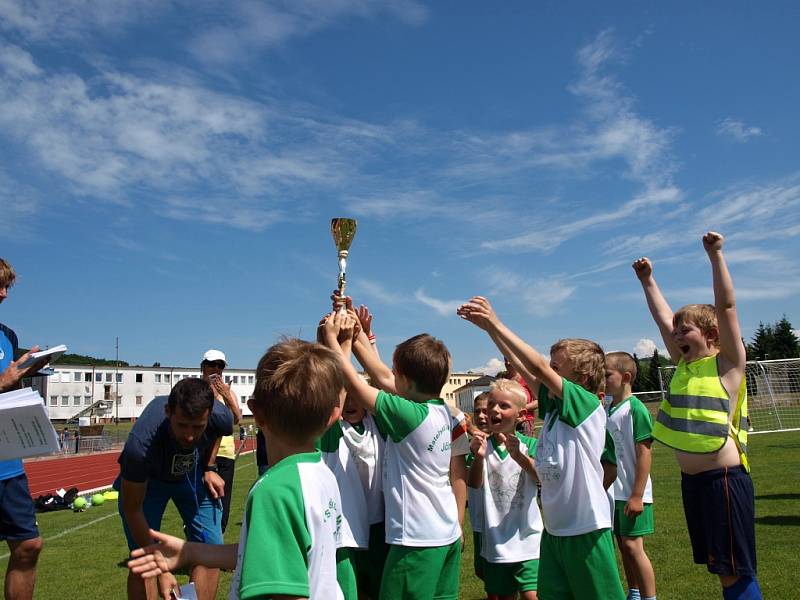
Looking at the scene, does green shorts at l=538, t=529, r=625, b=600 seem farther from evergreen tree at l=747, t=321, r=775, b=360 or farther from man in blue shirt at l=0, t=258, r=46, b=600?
evergreen tree at l=747, t=321, r=775, b=360

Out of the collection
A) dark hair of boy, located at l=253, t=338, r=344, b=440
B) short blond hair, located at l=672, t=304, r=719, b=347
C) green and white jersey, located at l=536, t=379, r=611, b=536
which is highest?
short blond hair, located at l=672, t=304, r=719, b=347

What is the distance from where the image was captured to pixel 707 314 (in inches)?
158

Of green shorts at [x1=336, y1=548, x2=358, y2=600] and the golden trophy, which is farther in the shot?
the golden trophy

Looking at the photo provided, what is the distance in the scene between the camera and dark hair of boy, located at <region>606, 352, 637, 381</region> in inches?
217

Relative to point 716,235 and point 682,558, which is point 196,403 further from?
A: point 682,558

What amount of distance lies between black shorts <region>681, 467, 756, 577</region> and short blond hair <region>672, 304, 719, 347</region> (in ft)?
2.75

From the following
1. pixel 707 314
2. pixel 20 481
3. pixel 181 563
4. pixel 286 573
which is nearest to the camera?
pixel 286 573

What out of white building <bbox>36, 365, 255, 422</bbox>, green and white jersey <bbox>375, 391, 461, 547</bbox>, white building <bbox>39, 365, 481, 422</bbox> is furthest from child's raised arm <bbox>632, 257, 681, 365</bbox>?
white building <bbox>36, 365, 255, 422</bbox>

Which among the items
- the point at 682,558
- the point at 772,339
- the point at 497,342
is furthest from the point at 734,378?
the point at 772,339

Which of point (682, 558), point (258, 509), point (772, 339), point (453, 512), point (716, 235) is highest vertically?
point (772, 339)

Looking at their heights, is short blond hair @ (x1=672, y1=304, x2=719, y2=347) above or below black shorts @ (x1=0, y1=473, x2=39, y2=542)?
above

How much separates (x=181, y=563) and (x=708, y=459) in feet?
9.83

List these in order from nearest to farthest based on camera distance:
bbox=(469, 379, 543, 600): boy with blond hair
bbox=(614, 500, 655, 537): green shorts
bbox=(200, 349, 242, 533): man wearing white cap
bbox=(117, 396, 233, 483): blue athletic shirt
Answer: bbox=(117, 396, 233, 483): blue athletic shirt
bbox=(469, 379, 543, 600): boy with blond hair
bbox=(614, 500, 655, 537): green shorts
bbox=(200, 349, 242, 533): man wearing white cap

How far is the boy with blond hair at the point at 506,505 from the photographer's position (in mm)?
4570
